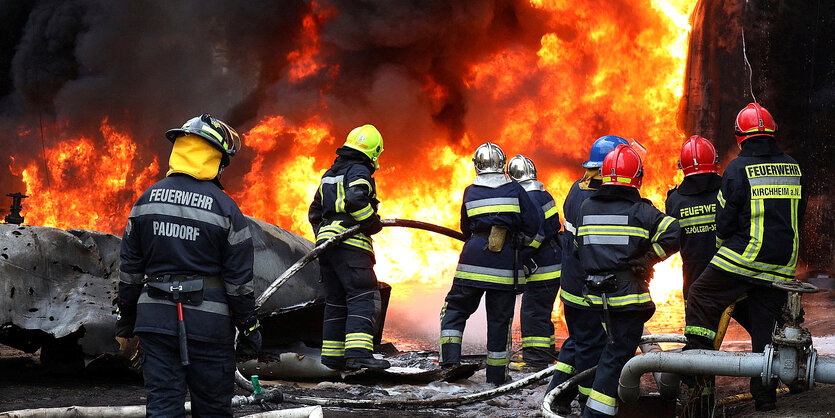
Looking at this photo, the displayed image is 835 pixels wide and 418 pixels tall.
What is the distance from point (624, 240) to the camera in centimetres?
464

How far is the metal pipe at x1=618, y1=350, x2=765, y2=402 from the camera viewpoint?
13.9ft

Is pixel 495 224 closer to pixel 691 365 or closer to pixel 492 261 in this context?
pixel 492 261

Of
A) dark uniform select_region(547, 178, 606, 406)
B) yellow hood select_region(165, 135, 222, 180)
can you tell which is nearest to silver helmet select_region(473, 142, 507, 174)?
dark uniform select_region(547, 178, 606, 406)

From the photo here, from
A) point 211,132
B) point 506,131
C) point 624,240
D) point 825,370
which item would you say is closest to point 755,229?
point 624,240

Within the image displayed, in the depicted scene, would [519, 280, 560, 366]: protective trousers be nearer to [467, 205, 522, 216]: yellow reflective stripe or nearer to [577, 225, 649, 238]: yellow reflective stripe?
[467, 205, 522, 216]: yellow reflective stripe

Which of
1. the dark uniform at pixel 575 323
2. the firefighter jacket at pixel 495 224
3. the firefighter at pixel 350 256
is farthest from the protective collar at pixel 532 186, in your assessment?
the dark uniform at pixel 575 323

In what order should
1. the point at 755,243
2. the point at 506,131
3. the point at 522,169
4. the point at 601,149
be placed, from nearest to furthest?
the point at 755,243 < the point at 601,149 < the point at 522,169 < the point at 506,131

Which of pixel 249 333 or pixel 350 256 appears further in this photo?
pixel 350 256

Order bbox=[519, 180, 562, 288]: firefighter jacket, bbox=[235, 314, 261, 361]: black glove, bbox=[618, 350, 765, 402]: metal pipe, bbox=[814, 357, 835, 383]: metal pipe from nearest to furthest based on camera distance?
bbox=[235, 314, 261, 361]: black glove
bbox=[814, 357, 835, 383]: metal pipe
bbox=[618, 350, 765, 402]: metal pipe
bbox=[519, 180, 562, 288]: firefighter jacket

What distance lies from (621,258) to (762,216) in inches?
39.4

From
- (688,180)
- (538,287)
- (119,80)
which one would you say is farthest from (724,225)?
(119,80)

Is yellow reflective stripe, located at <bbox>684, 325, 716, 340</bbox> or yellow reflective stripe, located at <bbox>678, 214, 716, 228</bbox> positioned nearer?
yellow reflective stripe, located at <bbox>684, 325, 716, 340</bbox>

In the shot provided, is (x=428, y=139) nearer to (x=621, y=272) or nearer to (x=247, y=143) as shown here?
(x=247, y=143)

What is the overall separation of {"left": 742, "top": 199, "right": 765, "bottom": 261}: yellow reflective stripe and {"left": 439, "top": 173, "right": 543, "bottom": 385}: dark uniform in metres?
1.94
